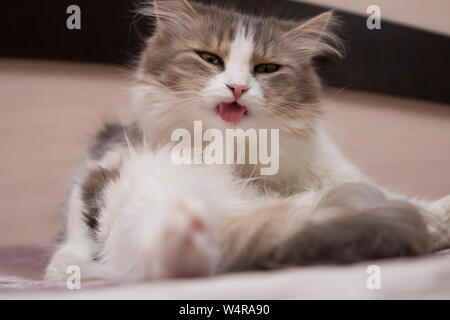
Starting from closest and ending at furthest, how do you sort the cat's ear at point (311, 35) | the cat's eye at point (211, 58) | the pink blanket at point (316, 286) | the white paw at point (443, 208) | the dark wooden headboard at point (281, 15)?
the pink blanket at point (316, 286) → the white paw at point (443, 208) → the cat's eye at point (211, 58) → the cat's ear at point (311, 35) → the dark wooden headboard at point (281, 15)

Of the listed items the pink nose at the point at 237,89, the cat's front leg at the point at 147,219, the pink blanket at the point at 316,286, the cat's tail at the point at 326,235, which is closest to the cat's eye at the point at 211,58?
the pink nose at the point at 237,89

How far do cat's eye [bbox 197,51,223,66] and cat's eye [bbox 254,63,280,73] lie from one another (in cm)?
9

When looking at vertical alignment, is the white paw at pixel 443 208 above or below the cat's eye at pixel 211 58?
below

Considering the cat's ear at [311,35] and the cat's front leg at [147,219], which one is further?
the cat's ear at [311,35]

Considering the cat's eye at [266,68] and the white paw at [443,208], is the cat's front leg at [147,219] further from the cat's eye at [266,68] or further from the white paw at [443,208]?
the white paw at [443,208]

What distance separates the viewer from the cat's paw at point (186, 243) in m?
0.47

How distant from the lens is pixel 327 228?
1.67 ft

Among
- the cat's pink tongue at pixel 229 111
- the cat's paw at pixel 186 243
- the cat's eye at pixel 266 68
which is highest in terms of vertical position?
the cat's eye at pixel 266 68

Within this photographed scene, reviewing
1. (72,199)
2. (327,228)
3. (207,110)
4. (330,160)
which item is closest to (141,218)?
(327,228)

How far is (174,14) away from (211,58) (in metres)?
0.19

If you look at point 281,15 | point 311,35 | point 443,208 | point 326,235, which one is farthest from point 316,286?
point 281,15

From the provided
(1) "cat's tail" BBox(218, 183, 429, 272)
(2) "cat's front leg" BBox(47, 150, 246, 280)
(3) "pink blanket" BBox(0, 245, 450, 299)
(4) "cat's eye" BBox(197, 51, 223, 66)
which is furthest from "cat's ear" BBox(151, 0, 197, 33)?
(3) "pink blanket" BBox(0, 245, 450, 299)

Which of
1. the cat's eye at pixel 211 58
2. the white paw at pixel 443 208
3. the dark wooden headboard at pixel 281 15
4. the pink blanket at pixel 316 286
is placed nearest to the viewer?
the pink blanket at pixel 316 286

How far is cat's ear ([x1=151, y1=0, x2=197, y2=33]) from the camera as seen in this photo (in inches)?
41.4
